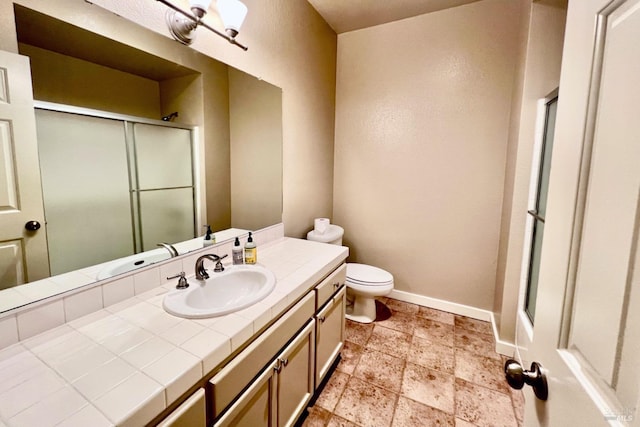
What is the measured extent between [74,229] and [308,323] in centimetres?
104

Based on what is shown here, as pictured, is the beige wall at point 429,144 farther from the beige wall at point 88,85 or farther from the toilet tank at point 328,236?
the beige wall at point 88,85

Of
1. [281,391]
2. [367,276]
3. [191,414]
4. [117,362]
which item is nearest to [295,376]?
[281,391]

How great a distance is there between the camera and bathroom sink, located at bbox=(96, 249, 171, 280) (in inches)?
41.9

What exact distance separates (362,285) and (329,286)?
74cm

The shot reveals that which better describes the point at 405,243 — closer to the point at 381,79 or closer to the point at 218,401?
the point at 381,79

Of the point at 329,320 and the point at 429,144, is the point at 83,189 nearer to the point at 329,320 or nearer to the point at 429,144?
the point at 329,320

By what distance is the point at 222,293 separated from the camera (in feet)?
4.34

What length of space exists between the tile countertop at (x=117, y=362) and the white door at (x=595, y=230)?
0.83 meters

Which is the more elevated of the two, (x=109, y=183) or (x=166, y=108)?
(x=166, y=108)

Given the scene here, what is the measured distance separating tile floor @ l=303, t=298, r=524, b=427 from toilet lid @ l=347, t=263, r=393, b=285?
0.42 metres

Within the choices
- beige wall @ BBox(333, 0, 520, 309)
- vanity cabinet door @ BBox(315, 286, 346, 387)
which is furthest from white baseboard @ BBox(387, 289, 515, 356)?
vanity cabinet door @ BBox(315, 286, 346, 387)

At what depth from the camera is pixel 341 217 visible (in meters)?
2.96

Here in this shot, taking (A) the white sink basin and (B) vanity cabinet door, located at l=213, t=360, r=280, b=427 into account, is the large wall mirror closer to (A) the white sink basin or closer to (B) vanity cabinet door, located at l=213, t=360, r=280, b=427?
(A) the white sink basin

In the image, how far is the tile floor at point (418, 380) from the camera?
4.87ft
